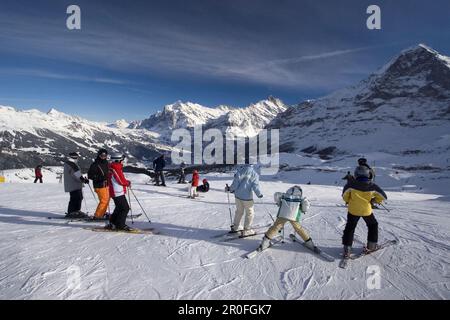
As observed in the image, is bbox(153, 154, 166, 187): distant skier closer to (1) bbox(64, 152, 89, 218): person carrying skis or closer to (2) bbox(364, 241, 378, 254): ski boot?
(1) bbox(64, 152, 89, 218): person carrying skis

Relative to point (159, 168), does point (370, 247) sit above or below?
below

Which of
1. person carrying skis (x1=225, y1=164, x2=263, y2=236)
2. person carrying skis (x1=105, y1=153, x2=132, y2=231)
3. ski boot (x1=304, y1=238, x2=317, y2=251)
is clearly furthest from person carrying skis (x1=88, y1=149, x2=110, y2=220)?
ski boot (x1=304, y1=238, x2=317, y2=251)

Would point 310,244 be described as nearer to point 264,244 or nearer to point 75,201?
point 264,244

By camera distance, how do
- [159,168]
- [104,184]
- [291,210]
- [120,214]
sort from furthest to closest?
[159,168] < [104,184] < [120,214] < [291,210]

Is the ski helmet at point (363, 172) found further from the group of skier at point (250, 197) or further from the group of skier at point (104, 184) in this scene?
the group of skier at point (104, 184)

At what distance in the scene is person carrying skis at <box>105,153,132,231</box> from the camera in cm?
852

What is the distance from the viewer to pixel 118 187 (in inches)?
336

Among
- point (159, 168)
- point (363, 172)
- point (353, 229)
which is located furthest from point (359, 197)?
point (159, 168)

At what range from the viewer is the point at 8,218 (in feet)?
34.7

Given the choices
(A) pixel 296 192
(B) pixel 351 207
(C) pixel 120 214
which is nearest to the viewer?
(B) pixel 351 207

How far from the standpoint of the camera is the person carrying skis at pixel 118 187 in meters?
8.52

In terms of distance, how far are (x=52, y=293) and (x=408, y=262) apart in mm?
7142
